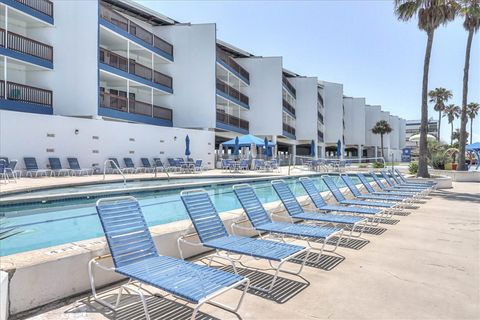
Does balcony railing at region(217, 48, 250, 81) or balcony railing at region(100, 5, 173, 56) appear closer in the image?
balcony railing at region(100, 5, 173, 56)

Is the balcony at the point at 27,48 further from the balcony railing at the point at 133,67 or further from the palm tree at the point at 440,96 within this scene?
the palm tree at the point at 440,96

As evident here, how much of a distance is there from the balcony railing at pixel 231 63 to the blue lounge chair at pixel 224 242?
2574 cm

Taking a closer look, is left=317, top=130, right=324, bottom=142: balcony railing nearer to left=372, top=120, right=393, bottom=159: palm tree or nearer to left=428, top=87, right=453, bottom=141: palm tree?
left=372, top=120, right=393, bottom=159: palm tree

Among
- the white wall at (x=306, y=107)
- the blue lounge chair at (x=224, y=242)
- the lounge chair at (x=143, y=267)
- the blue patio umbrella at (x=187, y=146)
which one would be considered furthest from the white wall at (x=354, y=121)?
the lounge chair at (x=143, y=267)

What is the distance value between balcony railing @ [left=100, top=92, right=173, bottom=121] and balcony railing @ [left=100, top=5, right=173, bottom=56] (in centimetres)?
439

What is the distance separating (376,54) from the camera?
24156mm

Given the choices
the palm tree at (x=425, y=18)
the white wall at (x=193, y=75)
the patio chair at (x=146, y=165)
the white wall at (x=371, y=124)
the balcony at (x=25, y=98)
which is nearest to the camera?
the palm tree at (x=425, y=18)

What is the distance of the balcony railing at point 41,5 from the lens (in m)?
17.9

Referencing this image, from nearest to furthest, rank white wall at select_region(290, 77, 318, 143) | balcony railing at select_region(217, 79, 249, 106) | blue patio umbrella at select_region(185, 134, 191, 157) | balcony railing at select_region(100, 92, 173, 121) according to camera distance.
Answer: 1. balcony railing at select_region(100, 92, 173, 121)
2. blue patio umbrella at select_region(185, 134, 191, 157)
3. balcony railing at select_region(217, 79, 249, 106)
4. white wall at select_region(290, 77, 318, 143)

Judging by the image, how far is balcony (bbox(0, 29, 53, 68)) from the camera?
55.8 ft

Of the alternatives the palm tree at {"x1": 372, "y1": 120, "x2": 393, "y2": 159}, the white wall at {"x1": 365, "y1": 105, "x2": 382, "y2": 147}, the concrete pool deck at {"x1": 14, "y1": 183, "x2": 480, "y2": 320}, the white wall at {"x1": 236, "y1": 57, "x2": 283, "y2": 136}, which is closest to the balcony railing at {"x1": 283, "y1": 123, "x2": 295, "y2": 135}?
the white wall at {"x1": 236, "y1": 57, "x2": 283, "y2": 136}

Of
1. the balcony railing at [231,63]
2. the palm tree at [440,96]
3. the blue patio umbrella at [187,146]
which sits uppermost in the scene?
the palm tree at [440,96]

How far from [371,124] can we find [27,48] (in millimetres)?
59286

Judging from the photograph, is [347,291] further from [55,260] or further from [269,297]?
[55,260]
